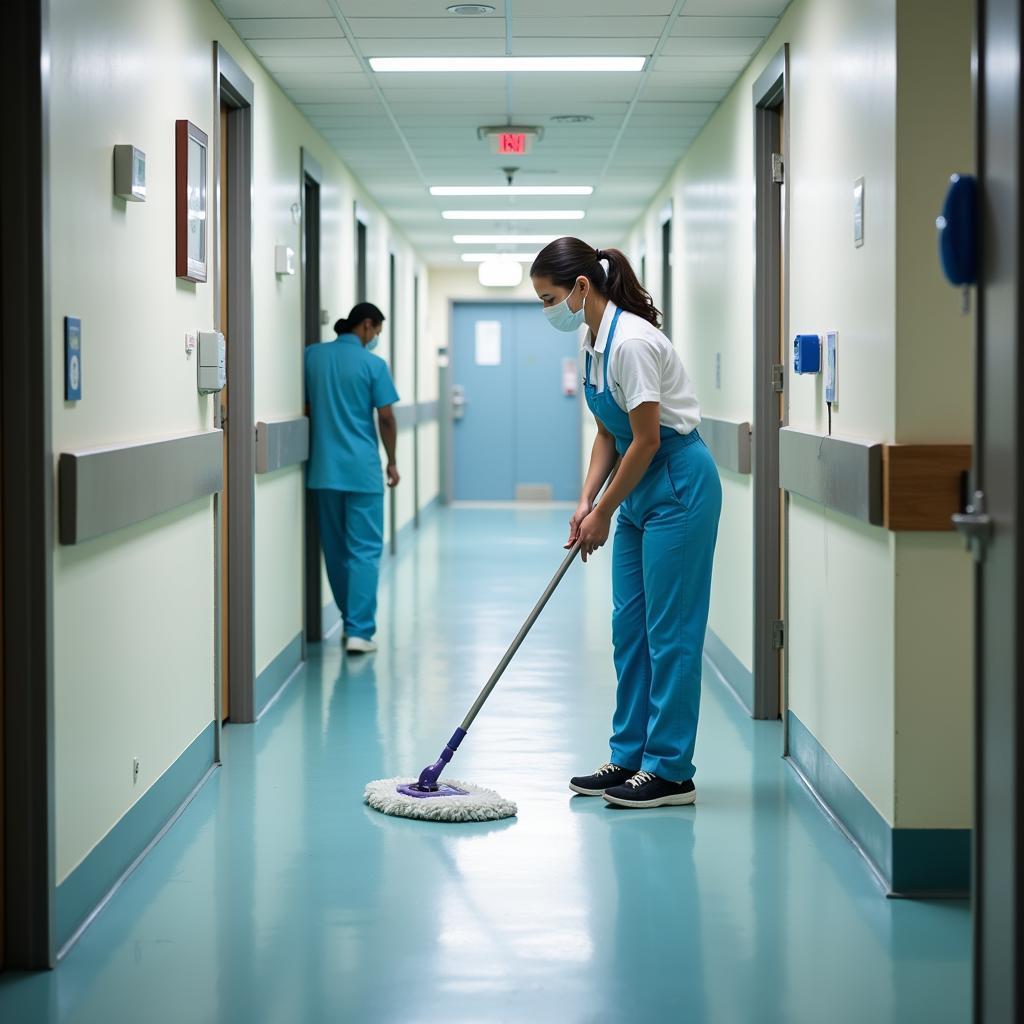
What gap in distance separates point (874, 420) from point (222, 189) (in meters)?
2.71

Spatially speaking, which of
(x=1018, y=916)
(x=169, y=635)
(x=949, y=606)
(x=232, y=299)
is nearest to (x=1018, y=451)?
(x=1018, y=916)

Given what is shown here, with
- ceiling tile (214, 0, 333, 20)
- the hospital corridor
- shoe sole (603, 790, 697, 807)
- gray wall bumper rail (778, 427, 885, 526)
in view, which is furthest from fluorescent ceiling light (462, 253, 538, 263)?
shoe sole (603, 790, 697, 807)

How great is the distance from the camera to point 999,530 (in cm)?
197

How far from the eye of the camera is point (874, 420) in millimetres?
3441

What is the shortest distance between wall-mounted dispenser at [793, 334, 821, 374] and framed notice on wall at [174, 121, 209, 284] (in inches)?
70.1

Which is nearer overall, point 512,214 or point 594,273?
point 594,273

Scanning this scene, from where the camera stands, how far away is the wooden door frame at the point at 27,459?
274cm

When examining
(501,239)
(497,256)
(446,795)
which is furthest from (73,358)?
(497,256)

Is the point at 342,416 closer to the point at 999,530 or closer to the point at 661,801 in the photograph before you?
the point at 661,801

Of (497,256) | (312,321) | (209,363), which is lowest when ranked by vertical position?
(209,363)

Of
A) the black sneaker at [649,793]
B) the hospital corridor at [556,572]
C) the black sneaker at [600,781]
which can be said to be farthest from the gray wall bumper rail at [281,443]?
the black sneaker at [649,793]

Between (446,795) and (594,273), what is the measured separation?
4.96 feet

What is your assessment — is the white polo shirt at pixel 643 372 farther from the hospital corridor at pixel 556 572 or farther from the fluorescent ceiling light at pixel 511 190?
the fluorescent ceiling light at pixel 511 190

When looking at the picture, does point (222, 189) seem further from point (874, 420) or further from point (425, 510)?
point (425, 510)
